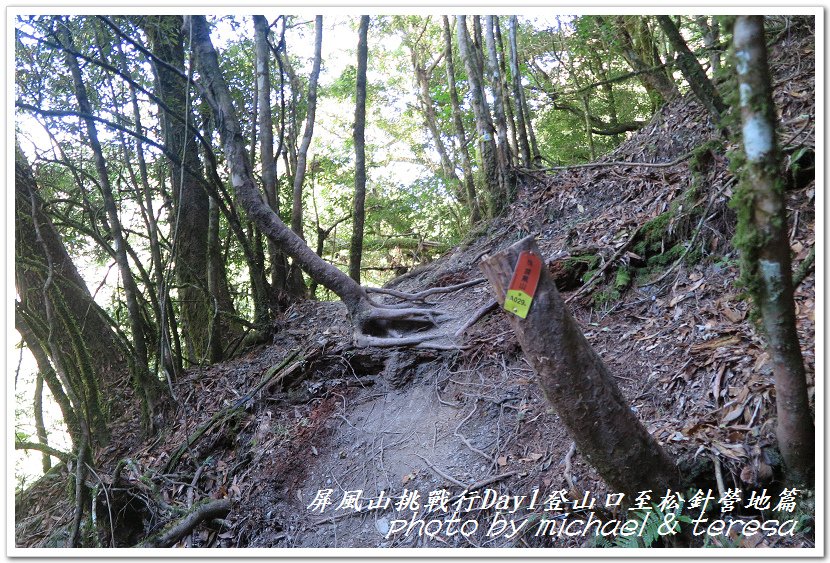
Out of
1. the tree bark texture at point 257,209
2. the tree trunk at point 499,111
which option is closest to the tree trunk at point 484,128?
→ the tree trunk at point 499,111

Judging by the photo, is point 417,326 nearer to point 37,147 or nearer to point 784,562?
point 784,562

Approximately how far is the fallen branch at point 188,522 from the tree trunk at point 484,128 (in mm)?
4482

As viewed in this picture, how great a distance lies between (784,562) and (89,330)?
613 cm

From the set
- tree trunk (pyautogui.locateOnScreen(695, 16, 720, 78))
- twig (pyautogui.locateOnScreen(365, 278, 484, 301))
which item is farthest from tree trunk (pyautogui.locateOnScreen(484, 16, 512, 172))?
tree trunk (pyautogui.locateOnScreen(695, 16, 720, 78))

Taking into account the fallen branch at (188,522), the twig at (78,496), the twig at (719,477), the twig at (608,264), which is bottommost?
the fallen branch at (188,522)

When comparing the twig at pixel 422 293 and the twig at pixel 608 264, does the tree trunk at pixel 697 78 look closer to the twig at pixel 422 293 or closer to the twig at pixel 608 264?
the twig at pixel 608 264

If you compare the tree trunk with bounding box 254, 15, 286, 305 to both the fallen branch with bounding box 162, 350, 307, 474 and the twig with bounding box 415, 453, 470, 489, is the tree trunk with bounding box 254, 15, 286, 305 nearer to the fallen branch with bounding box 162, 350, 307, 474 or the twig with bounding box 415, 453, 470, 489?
the fallen branch with bounding box 162, 350, 307, 474

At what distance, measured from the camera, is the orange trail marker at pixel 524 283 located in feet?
6.89

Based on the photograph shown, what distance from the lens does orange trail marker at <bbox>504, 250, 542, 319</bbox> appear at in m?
2.10

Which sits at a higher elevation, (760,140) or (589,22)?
(589,22)

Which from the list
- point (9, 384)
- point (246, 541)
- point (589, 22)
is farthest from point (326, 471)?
point (589, 22)

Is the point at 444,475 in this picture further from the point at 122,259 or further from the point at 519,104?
the point at 519,104

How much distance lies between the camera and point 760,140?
1918mm

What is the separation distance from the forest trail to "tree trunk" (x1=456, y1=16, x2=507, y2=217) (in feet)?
4.34
